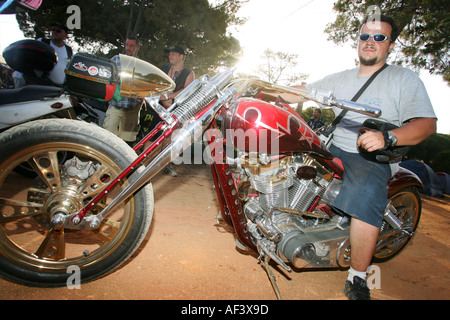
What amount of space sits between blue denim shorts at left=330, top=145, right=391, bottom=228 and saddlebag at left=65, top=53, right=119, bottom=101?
6.09 feet

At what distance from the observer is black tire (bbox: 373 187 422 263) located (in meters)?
2.59

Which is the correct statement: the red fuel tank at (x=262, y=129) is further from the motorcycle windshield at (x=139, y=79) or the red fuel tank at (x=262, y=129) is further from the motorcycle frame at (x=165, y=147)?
the motorcycle windshield at (x=139, y=79)

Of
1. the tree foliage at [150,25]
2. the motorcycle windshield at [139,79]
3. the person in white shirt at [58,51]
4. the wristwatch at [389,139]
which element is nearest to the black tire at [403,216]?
the wristwatch at [389,139]

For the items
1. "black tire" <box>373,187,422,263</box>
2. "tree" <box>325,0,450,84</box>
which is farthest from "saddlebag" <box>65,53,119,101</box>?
"tree" <box>325,0,450,84</box>

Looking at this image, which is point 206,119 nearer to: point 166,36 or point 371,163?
point 371,163

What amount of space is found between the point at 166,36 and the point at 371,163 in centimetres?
1301

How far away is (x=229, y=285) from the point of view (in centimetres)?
196

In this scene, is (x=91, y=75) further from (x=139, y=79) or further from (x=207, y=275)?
(x=207, y=275)

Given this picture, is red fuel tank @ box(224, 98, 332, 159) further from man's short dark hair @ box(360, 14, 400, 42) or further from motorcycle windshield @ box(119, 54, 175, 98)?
man's short dark hair @ box(360, 14, 400, 42)

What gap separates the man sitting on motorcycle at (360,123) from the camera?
5.93ft

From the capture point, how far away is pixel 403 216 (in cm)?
268
